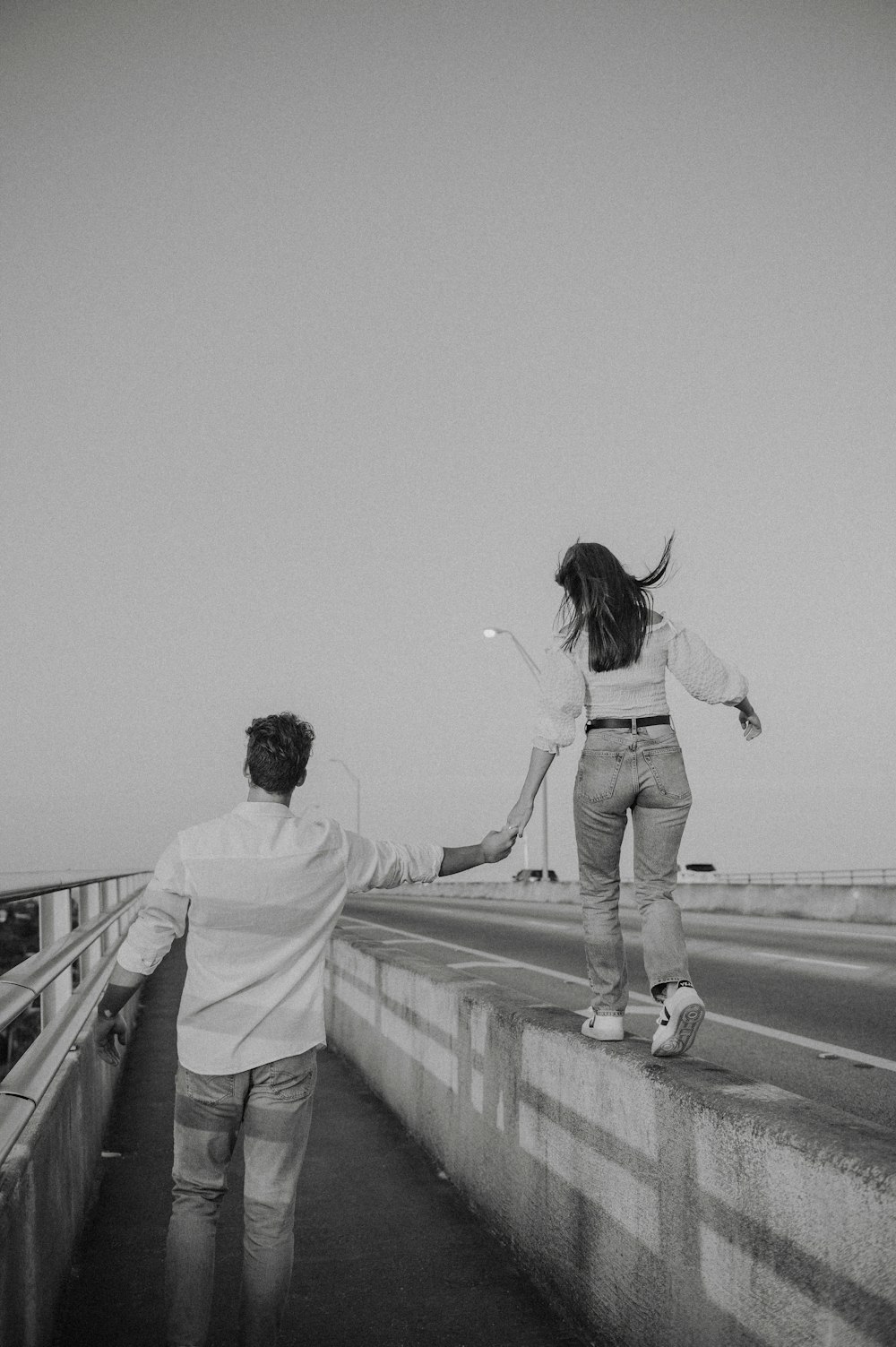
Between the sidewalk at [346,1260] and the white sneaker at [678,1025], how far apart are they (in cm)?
106

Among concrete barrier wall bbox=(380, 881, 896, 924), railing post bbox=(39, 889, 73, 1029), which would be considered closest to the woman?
railing post bbox=(39, 889, 73, 1029)

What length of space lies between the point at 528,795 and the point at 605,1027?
0.91 meters

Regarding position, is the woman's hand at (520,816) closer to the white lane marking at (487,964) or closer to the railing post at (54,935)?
the railing post at (54,935)

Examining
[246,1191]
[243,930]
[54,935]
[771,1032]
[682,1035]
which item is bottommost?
[771,1032]

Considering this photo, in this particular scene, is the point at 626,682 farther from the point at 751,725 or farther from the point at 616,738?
the point at 751,725

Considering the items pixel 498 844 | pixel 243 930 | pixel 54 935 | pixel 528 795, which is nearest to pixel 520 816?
pixel 528 795

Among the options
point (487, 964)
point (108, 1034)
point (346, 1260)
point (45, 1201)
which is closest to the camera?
point (108, 1034)

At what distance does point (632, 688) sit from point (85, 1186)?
3487 mm

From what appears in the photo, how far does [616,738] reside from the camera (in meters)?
4.39

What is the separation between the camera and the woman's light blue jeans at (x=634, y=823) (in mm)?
4320

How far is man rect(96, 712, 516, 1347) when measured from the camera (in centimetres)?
338

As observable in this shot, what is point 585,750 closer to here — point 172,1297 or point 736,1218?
point 736,1218

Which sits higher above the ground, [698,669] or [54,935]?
[698,669]

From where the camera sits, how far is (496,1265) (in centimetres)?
453
